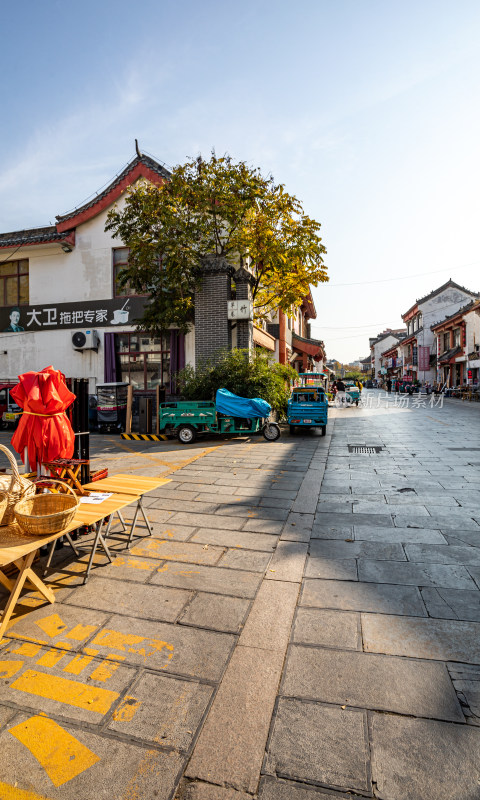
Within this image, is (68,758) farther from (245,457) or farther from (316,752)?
(245,457)

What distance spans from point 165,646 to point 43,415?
2.43 m

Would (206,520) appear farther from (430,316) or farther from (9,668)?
(430,316)

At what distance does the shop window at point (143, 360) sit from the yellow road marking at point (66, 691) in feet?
43.9

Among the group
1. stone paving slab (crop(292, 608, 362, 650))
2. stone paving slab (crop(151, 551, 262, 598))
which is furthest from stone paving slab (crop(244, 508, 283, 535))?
stone paving slab (crop(292, 608, 362, 650))

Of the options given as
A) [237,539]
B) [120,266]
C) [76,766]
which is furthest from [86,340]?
[76,766]

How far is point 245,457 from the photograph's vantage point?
30.6ft

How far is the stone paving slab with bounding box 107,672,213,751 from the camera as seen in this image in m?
2.08

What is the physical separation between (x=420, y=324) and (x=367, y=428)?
148 feet

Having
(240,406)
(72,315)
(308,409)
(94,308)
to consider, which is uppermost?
(94,308)

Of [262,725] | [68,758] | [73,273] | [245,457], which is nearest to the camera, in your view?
[68,758]

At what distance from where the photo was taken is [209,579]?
3.67 metres

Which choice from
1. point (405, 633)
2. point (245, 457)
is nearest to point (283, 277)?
point (245, 457)

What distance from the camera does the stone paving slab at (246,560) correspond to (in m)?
3.90

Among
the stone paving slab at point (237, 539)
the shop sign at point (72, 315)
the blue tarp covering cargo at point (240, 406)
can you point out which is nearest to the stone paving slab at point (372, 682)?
the stone paving slab at point (237, 539)
